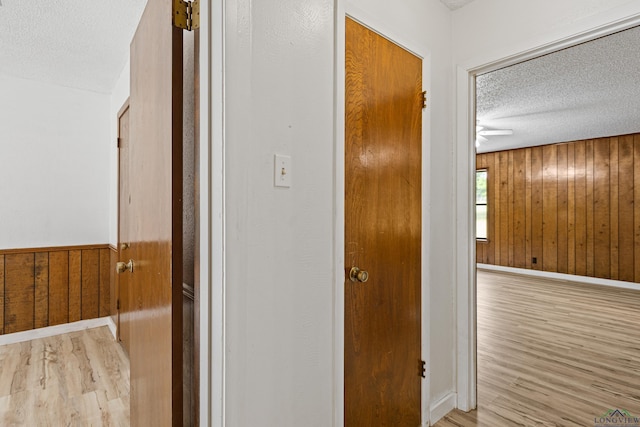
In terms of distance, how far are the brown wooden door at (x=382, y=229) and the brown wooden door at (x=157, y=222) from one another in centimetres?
69

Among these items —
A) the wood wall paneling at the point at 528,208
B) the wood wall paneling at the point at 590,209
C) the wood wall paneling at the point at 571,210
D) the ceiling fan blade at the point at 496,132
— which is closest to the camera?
the ceiling fan blade at the point at 496,132

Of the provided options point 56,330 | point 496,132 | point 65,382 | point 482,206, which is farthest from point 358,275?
point 482,206

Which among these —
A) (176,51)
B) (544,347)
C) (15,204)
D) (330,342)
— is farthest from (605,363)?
(15,204)

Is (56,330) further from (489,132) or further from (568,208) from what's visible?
(568,208)

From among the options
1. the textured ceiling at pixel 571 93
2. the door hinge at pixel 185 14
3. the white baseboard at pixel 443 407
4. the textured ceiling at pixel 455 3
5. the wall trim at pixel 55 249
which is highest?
the textured ceiling at pixel 571 93

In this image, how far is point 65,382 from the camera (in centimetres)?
240

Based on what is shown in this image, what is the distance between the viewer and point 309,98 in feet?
3.87

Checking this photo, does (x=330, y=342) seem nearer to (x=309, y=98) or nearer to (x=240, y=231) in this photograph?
(x=240, y=231)

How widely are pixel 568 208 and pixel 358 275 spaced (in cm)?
638

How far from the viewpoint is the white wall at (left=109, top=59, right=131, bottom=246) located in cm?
309

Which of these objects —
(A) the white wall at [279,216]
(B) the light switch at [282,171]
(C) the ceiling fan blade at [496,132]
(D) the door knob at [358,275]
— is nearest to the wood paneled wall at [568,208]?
(C) the ceiling fan blade at [496,132]

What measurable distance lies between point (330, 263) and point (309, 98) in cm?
60

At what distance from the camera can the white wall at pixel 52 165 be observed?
3.11m

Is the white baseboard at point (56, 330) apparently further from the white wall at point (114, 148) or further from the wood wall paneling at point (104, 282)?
the white wall at point (114, 148)
